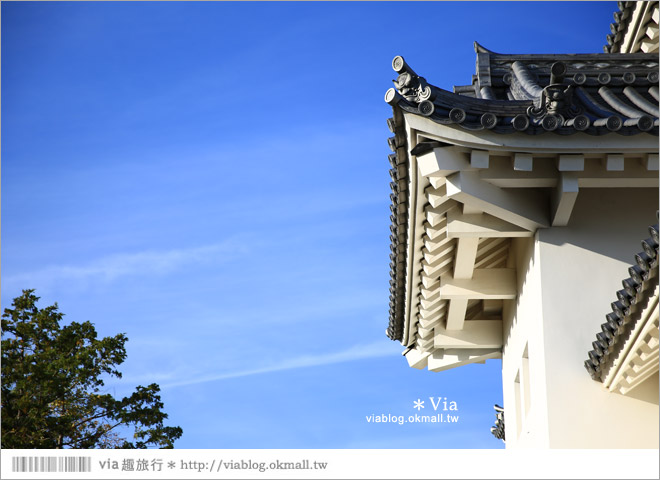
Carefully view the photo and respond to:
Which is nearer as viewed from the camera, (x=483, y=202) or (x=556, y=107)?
(x=556, y=107)

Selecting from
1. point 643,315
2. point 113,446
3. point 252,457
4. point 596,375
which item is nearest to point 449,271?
point 596,375

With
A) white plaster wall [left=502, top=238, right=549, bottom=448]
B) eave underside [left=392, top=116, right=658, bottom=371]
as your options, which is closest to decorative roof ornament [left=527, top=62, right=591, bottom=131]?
eave underside [left=392, top=116, right=658, bottom=371]

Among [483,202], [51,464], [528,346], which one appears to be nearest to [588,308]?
[528,346]

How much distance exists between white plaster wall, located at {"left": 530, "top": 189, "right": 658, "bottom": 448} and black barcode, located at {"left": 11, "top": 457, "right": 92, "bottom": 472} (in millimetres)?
4465

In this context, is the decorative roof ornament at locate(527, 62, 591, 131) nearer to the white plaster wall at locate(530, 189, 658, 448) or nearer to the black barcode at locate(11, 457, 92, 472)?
the white plaster wall at locate(530, 189, 658, 448)

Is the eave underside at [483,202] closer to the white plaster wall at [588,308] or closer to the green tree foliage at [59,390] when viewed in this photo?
the white plaster wall at [588,308]

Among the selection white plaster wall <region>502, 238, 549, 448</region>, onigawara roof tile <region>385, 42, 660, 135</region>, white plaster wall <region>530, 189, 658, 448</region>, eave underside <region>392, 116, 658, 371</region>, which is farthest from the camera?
white plaster wall <region>502, 238, 549, 448</region>

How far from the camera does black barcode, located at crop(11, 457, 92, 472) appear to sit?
5.95 meters

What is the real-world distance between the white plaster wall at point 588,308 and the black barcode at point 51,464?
14.6 feet

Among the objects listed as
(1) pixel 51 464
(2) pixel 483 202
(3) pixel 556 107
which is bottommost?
(1) pixel 51 464

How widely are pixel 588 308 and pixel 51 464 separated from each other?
5327 millimetres

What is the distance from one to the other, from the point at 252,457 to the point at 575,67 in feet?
20.9

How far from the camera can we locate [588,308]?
8.44 m

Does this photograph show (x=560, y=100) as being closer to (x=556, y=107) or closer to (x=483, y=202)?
(x=556, y=107)
